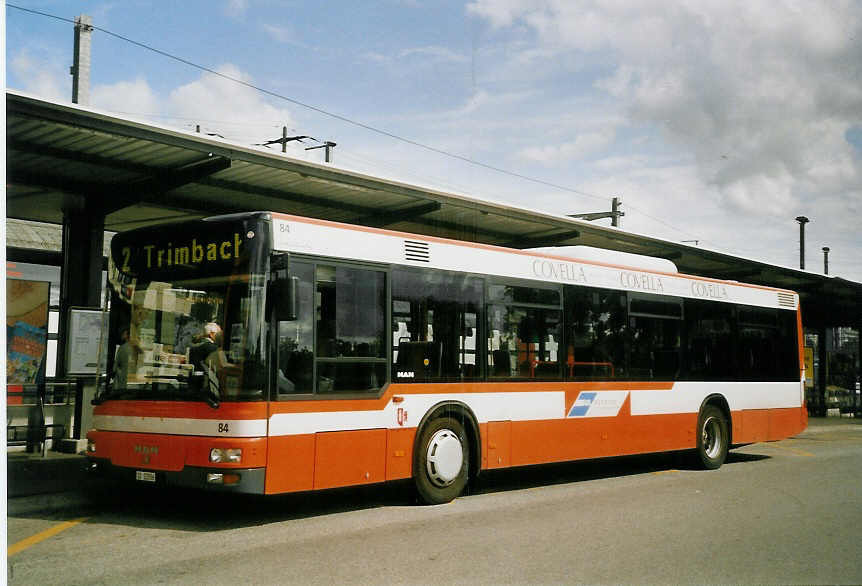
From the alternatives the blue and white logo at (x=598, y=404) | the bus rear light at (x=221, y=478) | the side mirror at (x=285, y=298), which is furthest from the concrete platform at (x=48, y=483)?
the blue and white logo at (x=598, y=404)

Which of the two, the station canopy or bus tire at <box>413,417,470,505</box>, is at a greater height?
the station canopy

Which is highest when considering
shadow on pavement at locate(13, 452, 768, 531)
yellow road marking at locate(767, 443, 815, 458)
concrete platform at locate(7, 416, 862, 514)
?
concrete platform at locate(7, 416, 862, 514)

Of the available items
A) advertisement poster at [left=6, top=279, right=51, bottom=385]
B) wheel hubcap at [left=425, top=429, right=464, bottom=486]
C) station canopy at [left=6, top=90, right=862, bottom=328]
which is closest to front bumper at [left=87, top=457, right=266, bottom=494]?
wheel hubcap at [left=425, top=429, right=464, bottom=486]

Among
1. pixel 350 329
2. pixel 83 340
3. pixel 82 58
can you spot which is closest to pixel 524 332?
pixel 350 329

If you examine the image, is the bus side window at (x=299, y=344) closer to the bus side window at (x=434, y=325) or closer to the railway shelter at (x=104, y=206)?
the bus side window at (x=434, y=325)

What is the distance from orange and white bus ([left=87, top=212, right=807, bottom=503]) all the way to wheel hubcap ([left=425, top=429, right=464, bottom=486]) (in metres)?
0.02

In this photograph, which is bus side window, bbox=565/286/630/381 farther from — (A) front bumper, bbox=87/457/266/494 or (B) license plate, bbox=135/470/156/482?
(B) license plate, bbox=135/470/156/482

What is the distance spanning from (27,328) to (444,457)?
27.4 feet

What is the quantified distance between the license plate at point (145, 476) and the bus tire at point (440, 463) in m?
2.80

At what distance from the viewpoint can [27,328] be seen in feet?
48.4

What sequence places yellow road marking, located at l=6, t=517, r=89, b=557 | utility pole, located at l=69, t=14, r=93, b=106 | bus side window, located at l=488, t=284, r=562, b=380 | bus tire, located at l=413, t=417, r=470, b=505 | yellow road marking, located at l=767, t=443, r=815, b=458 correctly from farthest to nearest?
utility pole, located at l=69, t=14, r=93, b=106
yellow road marking, located at l=767, t=443, r=815, b=458
bus side window, located at l=488, t=284, r=562, b=380
bus tire, located at l=413, t=417, r=470, b=505
yellow road marking, located at l=6, t=517, r=89, b=557

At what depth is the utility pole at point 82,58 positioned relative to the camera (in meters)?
22.2

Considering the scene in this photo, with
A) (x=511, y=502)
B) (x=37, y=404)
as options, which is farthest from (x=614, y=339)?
(x=37, y=404)

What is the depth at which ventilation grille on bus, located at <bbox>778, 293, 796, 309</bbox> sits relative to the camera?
53.5ft
